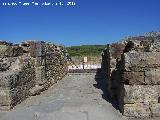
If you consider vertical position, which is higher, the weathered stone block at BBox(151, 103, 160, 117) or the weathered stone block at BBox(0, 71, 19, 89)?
the weathered stone block at BBox(0, 71, 19, 89)

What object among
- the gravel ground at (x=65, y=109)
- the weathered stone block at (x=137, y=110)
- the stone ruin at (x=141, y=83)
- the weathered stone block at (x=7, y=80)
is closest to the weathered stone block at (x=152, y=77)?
the stone ruin at (x=141, y=83)

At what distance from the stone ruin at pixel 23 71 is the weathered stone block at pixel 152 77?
3203mm

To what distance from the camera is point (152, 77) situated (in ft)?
23.1

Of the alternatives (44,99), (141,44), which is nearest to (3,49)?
(44,99)

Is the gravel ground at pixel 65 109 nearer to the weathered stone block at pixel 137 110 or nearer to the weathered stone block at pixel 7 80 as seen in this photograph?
the weathered stone block at pixel 137 110

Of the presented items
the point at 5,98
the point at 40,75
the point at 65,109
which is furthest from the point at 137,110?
the point at 40,75

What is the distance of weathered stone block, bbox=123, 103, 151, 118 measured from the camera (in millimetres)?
6914

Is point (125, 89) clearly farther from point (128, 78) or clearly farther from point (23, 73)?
point (23, 73)

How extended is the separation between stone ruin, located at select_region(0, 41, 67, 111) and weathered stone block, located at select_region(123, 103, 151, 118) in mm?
2790

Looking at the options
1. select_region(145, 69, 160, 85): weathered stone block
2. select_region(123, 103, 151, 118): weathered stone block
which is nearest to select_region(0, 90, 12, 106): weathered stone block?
select_region(123, 103, 151, 118): weathered stone block

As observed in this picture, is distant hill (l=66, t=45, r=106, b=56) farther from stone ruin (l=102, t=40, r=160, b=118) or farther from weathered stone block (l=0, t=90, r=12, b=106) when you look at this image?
stone ruin (l=102, t=40, r=160, b=118)

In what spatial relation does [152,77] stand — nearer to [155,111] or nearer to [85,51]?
[155,111]

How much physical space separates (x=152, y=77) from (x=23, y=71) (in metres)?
3.64

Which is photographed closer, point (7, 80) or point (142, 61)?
point (142, 61)
